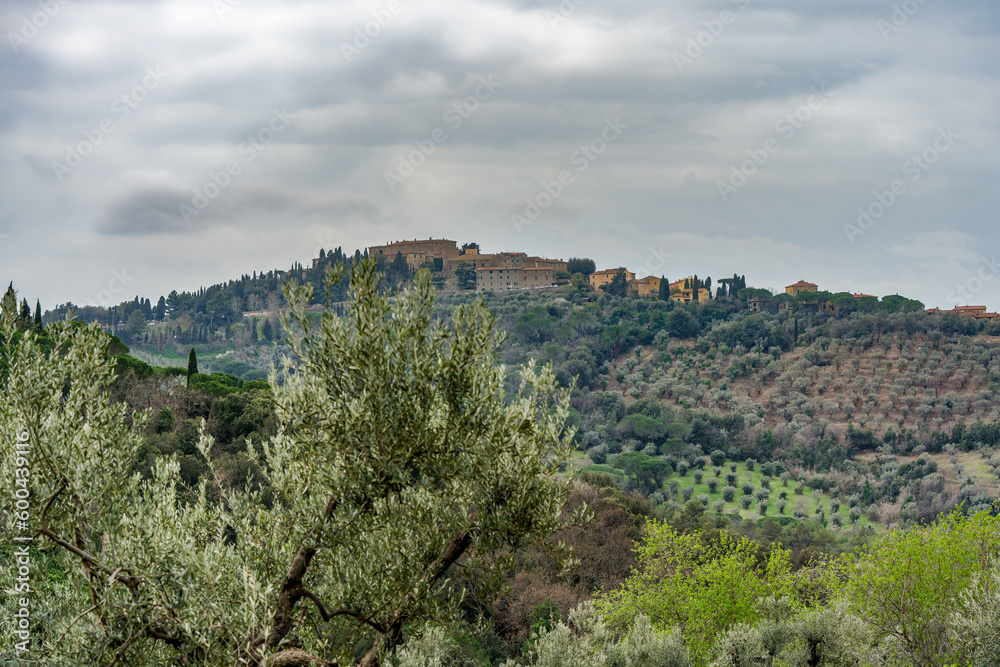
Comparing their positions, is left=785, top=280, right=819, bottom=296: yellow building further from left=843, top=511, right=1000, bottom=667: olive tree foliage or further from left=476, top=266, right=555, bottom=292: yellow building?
left=843, top=511, right=1000, bottom=667: olive tree foliage

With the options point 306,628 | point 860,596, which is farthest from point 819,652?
point 306,628

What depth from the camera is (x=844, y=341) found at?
114m

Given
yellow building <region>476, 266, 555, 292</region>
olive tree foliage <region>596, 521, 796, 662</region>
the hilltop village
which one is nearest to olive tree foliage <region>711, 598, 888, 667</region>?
olive tree foliage <region>596, 521, 796, 662</region>

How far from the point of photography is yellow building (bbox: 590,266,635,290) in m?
163

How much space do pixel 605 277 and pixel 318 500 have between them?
160956mm

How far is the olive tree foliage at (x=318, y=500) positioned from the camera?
6352 mm

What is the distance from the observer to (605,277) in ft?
541

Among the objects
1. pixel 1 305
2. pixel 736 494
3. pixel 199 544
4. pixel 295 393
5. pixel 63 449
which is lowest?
pixel 736 494

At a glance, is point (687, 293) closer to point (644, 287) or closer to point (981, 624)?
point (644, 287)

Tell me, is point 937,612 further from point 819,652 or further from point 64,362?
point 64,362

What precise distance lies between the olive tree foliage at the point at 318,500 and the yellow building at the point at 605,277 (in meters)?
158

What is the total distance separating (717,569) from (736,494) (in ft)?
166

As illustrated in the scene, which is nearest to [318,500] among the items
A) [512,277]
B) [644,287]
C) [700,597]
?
[700,597]

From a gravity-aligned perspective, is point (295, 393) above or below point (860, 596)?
above
